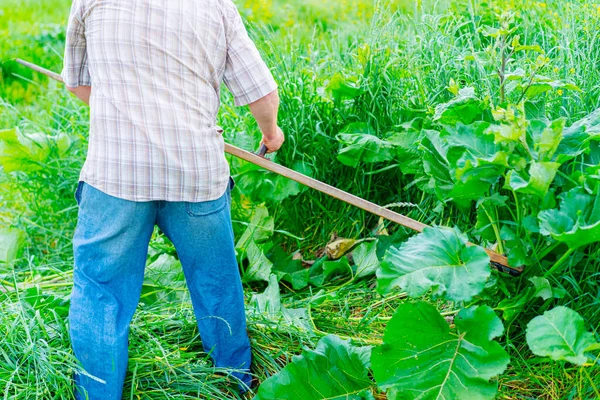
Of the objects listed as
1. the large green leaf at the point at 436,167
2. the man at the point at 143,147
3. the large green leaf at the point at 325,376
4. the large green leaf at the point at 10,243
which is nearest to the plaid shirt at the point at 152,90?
the man at the point at 143,147

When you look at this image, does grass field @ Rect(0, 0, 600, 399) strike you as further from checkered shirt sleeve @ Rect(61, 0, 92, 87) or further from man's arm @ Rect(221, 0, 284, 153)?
checkered shirt sleeve @ Rect(61, 0, 92, 87)

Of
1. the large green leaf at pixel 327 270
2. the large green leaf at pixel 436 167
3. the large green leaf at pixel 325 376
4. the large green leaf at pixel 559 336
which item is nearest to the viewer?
the large green leaf at pixel 559 336

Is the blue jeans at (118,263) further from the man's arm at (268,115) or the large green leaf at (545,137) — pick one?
the large green leaf at (545,137)

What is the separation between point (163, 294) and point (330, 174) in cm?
89

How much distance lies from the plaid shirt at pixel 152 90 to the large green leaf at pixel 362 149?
869 mm

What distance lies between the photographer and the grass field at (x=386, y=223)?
197 centimetres

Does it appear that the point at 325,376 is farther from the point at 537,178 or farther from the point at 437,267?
the point at 537,178

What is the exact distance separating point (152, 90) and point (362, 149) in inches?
43.2

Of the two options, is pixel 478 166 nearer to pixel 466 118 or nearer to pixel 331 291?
pixel 466 118

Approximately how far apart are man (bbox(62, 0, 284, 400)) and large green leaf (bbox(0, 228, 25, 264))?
129 cm

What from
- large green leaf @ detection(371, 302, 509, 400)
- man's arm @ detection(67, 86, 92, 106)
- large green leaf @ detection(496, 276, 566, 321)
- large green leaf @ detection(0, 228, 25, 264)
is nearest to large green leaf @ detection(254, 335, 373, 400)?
large green leaf @ detection(371, 302, 509, 400)

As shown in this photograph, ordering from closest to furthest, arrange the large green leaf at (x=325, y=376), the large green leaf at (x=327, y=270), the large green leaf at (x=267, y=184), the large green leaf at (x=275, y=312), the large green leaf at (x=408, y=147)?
the large green leaf at (x=325, y=376), the large green leaf at (x=275, y=312), the large green leaf at (x=408, y=147), the large green leaf at (x=327, y=270), the large green leaf at (x=267, y=184)

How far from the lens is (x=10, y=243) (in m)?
3.35

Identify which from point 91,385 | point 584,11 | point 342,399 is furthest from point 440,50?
point 91,385
